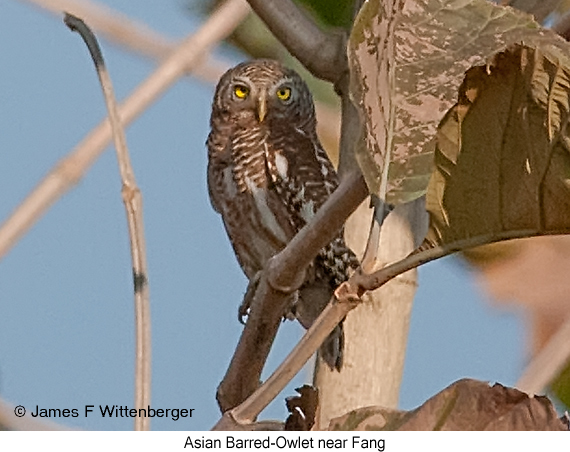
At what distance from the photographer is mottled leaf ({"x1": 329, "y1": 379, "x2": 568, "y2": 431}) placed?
2.23 feet

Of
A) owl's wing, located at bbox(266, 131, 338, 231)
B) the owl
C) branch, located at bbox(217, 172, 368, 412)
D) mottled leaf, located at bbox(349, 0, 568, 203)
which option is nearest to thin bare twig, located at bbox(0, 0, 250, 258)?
branch, located at bbox(217, 172, 368, 412)

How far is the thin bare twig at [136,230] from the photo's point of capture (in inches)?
30.1

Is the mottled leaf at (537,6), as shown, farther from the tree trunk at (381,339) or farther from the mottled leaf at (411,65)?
the mottled leaf at (411,65)

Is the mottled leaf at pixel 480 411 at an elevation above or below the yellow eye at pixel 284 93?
below

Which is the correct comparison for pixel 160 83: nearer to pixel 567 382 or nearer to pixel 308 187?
pixel 567 382

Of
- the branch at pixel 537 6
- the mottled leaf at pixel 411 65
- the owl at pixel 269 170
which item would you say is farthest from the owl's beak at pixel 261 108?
the mottled leaf at pixel 411 65

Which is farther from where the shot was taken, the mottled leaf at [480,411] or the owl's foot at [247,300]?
the owl's foot at [247,300]

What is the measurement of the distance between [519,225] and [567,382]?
948 millimetres

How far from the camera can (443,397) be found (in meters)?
0.70

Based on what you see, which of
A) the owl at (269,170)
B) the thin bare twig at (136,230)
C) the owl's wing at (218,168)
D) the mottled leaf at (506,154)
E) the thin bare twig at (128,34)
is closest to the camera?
the mottled leaf at (506,154)

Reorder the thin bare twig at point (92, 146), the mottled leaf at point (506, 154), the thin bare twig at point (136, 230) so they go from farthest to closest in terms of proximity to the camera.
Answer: the thin bare twig at point (92, 146) < the thin bare twig at point (136, 230) < the mottled leaf at point (506, 154)

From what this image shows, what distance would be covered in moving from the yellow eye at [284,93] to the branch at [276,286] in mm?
1576

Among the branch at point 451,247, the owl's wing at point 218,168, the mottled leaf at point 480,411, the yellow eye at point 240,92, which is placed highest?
the yellow eye at point 240,92
